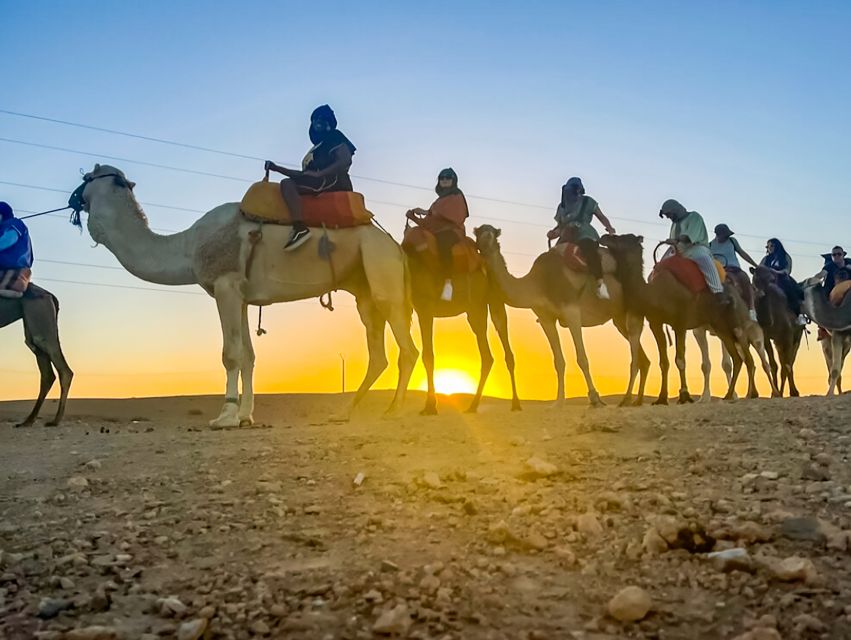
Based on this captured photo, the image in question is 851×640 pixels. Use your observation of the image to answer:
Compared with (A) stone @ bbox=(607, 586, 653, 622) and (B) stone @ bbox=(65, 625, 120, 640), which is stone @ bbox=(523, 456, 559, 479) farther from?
(B) stone @ bbox=(65, 625, 120, 640)

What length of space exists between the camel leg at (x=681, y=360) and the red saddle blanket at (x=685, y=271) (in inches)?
26.0

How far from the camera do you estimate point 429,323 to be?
35.0 feet

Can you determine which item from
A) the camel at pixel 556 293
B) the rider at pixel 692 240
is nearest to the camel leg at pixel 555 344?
the camel at pixel 556 293

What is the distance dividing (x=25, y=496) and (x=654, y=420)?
4621 mm

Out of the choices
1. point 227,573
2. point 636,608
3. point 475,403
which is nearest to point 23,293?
point 475,403

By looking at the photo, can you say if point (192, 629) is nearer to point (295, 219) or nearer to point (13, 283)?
point (295, 219)

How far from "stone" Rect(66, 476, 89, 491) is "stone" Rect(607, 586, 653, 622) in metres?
3.48

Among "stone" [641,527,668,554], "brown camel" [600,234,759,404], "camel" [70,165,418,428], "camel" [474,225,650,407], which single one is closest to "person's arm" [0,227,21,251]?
"camel" [70,165,418,428]

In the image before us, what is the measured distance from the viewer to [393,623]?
2.88m

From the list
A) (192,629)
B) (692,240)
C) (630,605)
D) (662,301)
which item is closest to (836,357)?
(692,240)

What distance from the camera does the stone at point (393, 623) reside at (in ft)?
9.44

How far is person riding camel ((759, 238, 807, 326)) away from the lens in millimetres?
15727

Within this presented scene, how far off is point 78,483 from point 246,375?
15.0 ft

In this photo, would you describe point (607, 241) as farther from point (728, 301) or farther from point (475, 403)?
point (475, 403)
